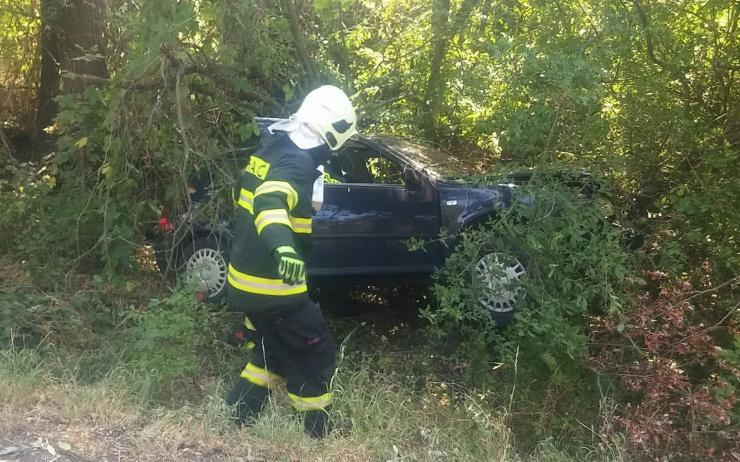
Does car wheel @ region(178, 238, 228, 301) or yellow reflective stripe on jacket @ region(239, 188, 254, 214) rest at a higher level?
yellow reflective stripe on jacket @ region(239, 188, 254, 214)

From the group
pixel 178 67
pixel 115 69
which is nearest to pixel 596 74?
pixel 178 67

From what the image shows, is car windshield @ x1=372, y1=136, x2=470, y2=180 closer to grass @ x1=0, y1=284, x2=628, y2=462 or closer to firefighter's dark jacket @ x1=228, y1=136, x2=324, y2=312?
grass @ x1=0, y1=284, x2=628, y2=462

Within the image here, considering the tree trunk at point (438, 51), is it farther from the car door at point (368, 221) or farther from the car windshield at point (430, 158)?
the car door at point (368, 221)

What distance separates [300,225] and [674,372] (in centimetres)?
218

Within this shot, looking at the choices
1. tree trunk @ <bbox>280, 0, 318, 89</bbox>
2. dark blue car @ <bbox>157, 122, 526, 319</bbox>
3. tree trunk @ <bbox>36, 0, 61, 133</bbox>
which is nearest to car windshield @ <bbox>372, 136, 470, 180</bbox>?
dark blue car @ <bbox>157, 122, 526, 319</bbox>

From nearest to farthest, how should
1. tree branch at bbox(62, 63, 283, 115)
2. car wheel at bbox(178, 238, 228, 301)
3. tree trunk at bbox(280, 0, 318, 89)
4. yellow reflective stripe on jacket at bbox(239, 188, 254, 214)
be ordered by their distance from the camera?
yellow reflective stripe on jacket at bbox(239, 188, 254, 214) < tree branch at bbox(62, 63, 283, 115) < tree trunk at bbox(280, 0, 318, 89) < car wheel at bbox(178, 238, 228, 301)

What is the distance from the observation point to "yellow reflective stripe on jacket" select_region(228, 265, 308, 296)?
322 centimetres

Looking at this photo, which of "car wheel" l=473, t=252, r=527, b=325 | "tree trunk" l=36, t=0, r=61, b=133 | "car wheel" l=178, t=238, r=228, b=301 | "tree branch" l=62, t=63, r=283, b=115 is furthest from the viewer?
"tree trunk" l=36, t=0, r=61, b=133

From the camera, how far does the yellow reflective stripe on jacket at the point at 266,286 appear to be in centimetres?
322

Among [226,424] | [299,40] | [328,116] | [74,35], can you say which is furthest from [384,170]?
[74,35]

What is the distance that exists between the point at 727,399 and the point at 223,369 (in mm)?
3021

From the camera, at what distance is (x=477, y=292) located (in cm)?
409

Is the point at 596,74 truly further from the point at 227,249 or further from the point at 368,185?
the point at 227,249

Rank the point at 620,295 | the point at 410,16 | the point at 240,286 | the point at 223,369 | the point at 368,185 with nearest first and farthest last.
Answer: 1. the point at 240,286
2. the point at 620,295
3. the point at 223,369
4. the point at 368,185
5. the point at 410,16
